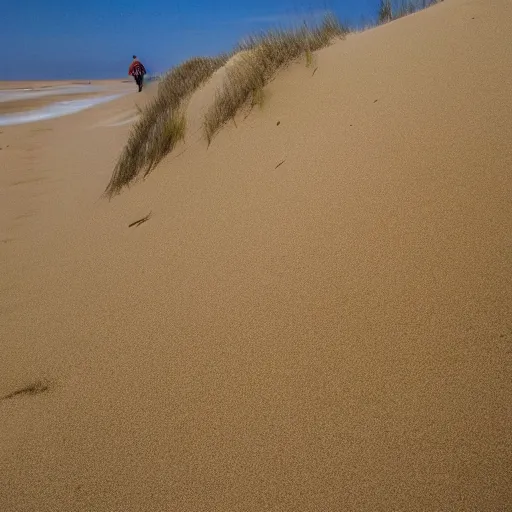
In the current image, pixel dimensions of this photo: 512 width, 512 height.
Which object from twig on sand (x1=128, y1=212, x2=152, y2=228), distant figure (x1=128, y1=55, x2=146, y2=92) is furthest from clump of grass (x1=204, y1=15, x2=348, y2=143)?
distant figure (x1=128, y1=55, x2=146, y2=92)

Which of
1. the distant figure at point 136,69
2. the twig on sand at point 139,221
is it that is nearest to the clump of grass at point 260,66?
the twig on sand at point 139,221

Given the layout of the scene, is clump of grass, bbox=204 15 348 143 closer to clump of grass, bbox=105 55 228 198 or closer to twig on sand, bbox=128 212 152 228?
clump of grass, bbox=105 55 228 198

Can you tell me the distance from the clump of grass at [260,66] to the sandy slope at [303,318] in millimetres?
524

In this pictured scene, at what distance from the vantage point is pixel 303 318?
151 cm

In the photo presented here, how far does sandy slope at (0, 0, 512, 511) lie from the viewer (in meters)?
1.09

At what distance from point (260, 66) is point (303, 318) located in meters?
2.70

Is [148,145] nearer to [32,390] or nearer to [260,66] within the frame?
[260,66]

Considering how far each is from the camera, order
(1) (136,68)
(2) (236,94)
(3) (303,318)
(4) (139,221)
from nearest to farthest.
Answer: (3) (303,318)
(4) (139,221)
(2) (236,94)
(1) (136,68)

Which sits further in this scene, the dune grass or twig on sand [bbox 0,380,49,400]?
Answer: the dune grass

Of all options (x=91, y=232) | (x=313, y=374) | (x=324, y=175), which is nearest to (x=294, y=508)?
(x=313, y=374)

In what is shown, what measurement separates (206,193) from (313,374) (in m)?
1.55

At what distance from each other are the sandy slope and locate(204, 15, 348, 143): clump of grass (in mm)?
524

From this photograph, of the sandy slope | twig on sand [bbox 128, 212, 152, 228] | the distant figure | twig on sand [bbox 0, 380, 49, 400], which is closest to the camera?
the sandy slope

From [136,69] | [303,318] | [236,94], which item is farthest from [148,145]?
[136,69]
